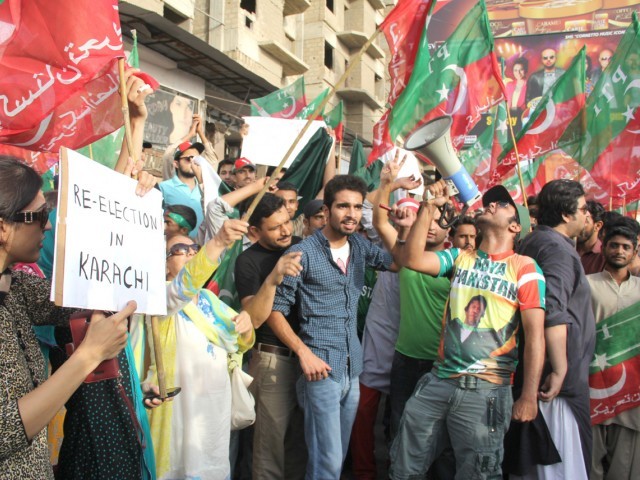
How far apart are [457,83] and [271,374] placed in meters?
3.34

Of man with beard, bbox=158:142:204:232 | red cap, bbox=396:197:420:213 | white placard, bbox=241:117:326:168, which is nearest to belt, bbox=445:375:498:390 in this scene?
red cap, bbox=396:197:420:213

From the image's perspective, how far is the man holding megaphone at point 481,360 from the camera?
9.03 feet

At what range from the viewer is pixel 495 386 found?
278 cm

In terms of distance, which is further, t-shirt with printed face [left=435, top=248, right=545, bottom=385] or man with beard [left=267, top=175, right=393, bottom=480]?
man with beard [left=267, top=175, right=393, bottom=480]

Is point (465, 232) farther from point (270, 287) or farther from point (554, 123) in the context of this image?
point (554, 123)

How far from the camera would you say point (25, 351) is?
171 centimetres

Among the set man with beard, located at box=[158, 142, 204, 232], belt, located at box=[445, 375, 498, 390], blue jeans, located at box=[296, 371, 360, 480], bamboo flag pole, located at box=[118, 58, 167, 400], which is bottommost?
blue jeans, located at box=[296, 371, 360, 480]

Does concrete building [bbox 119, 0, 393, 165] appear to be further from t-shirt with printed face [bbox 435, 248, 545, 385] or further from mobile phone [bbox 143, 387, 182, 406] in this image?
→ mobile phone [bbox 143, 387, 182, 406]

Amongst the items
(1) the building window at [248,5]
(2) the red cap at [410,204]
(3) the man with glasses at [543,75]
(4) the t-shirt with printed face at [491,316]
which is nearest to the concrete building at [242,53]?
(1) the building window at [248,5]

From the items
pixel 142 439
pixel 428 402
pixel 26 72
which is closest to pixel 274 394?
pixel 428 402

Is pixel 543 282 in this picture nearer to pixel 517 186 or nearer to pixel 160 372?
pixel 160 372

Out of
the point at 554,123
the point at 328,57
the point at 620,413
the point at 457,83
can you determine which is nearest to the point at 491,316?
the point at 620,413

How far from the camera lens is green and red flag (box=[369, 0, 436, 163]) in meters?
4.82

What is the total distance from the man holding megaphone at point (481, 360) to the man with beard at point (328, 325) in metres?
0.36
